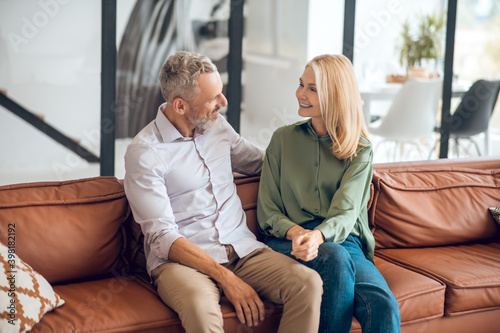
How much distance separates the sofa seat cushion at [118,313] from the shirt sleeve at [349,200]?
0.32 metres

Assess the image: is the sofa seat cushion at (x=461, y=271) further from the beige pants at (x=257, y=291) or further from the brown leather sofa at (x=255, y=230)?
the beige pants at (x=257, y=291)

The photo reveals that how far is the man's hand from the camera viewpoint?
1.75 meters

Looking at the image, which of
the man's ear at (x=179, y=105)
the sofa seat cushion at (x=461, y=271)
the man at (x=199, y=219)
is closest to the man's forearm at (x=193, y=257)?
the man at (x=199, y=219)

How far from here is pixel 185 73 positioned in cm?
203

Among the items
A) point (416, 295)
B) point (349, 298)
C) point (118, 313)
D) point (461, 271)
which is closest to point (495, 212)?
point (461, 271)

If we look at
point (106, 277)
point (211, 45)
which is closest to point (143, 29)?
point (211, 45)

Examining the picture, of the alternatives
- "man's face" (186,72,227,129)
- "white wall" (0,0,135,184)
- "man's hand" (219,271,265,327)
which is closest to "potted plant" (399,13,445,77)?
"white wall" (0,0,135,184)

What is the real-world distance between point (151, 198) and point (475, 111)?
12.8ft

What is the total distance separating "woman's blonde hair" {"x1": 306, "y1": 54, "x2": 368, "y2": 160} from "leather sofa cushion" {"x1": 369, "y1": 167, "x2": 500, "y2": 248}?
1.32 ft

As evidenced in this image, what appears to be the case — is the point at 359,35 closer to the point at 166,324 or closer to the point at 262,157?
the point at 262,157

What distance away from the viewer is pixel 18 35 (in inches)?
140

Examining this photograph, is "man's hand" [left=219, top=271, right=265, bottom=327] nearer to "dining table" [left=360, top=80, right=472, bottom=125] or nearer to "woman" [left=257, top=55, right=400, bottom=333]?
"woman" [left=257, top=55, right=400, bottom=333]

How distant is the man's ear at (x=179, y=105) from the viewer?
6.70ft

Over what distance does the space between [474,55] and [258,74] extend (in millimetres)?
2212
